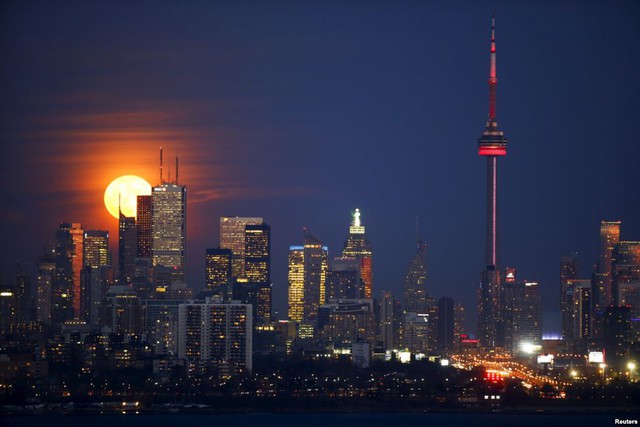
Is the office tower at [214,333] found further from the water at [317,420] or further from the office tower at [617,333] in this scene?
the office tower at [617,333]

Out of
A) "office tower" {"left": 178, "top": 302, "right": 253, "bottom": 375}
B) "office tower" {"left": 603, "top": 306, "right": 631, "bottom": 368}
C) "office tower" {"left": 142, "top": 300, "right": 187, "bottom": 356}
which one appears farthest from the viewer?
"office tower" {"left": 603, "top": 306, "right": 631, "bottom": 368}

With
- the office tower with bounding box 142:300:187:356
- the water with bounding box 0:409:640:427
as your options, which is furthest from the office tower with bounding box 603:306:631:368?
the water with bounding box 0:409:640:427

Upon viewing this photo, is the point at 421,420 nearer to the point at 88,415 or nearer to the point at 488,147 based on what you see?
the point at 88,415

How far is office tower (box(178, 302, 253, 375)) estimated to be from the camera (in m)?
97.6

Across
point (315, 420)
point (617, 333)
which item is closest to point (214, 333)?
point (315, 420)

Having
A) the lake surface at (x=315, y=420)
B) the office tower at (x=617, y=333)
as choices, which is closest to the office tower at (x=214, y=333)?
the lake surface at (x=315, y=420)

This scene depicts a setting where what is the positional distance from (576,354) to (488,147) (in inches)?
1470

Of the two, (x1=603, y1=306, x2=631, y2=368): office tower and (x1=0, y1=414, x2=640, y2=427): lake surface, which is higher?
(x1=603, y1=306, x2=631, y2=368): office tower

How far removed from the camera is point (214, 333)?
327 feet

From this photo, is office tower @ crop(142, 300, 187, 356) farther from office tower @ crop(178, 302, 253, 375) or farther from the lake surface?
the lake surface

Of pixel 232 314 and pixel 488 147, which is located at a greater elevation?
pixel 488 147

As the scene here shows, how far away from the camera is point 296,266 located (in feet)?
458

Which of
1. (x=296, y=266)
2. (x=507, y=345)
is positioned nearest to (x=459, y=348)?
(x=507, y=345)

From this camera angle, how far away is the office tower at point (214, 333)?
97625 mm
